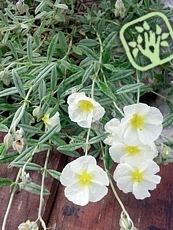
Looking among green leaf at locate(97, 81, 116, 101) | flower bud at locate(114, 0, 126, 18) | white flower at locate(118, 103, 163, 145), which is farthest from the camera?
flower bud at locate(114, 0, 126, 18)

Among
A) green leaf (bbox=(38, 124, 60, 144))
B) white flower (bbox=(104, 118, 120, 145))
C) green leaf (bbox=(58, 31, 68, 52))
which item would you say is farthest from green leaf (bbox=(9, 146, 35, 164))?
green leaf (bbox=(58, 31, 68, 52))

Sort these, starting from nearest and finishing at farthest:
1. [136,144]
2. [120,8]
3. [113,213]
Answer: [136,144] → [113,213] → [120,8]

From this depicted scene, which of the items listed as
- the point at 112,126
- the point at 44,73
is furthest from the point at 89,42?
the point at 112,126

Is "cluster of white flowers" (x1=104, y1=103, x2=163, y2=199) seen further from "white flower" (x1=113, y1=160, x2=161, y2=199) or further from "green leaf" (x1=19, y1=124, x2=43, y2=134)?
"green leaf" (x1=19, y1=124, x2=43, y2=134)

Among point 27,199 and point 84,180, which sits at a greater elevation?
point 84,180

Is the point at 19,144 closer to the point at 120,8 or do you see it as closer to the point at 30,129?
the point at 30,129

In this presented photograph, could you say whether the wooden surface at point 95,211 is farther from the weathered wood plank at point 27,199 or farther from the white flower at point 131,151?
the white flower at point 131,151

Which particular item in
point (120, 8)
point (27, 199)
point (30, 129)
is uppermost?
point (120, 8)

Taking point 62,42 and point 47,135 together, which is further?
point 62,42
